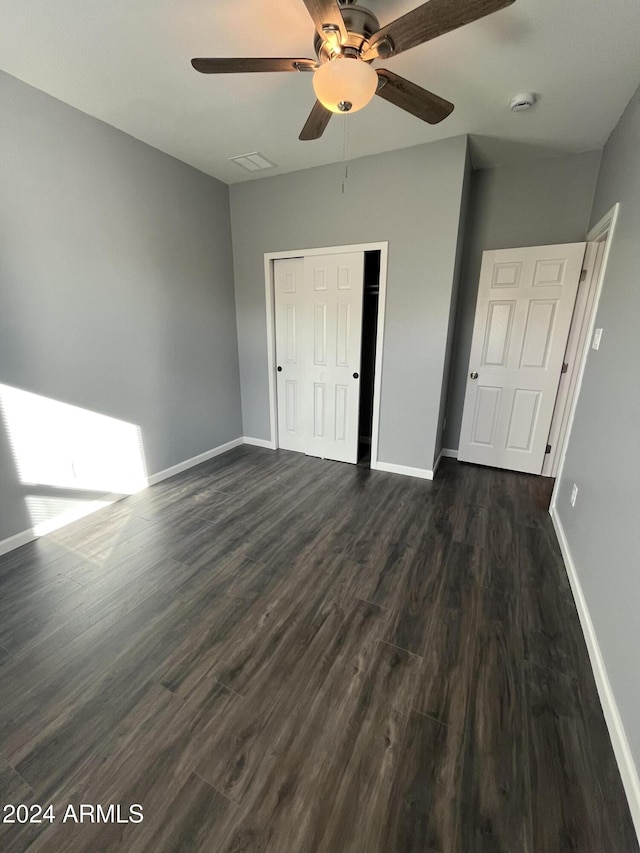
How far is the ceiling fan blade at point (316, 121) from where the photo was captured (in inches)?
65.7

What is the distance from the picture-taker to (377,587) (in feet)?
6.42

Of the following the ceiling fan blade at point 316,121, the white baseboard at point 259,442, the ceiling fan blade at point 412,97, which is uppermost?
the ceiling fan blade at point 412,97

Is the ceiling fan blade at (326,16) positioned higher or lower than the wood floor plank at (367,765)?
higher

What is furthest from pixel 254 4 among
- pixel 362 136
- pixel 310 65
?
pixel 362 136

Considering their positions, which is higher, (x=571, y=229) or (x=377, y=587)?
(x=571, y=229)

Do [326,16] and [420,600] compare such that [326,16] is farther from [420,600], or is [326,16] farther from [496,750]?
[496,750]

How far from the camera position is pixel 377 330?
3238mm

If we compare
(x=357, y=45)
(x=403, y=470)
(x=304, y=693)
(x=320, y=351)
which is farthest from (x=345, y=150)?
(x=304, y=693)

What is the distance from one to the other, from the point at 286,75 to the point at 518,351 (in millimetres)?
2725

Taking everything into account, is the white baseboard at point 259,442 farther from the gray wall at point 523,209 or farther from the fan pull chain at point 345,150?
the fan pull chain at point 345,150

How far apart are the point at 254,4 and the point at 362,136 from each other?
1.25 meters

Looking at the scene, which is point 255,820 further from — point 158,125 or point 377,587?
point 158,125

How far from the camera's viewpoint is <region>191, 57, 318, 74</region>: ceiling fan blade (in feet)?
4.63

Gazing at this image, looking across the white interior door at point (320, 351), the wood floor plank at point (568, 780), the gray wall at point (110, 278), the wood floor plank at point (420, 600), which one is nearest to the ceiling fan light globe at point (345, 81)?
the white interior door at point (320, 351)
